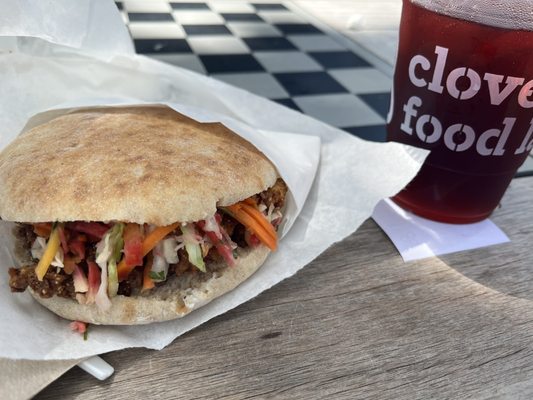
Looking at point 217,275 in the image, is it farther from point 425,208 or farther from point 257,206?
point 425,208

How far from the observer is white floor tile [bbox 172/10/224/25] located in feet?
8.25

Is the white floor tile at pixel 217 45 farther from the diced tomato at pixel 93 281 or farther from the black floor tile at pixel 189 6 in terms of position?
the diced tomato at pixel 93 281

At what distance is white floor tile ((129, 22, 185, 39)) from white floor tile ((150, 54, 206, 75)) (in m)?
0.22

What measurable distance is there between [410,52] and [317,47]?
54.5 inches

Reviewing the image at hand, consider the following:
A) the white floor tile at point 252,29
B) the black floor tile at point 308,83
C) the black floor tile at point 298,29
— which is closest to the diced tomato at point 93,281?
the black floor tile at point 308,83

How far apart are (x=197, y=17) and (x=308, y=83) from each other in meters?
0.87

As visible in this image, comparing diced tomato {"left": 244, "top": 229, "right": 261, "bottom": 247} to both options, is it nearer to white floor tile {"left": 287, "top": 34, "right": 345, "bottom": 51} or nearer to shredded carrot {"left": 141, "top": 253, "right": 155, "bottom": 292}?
shredded carrot {"left": 141, "top": 253, "right": 155, "bottom": 292}

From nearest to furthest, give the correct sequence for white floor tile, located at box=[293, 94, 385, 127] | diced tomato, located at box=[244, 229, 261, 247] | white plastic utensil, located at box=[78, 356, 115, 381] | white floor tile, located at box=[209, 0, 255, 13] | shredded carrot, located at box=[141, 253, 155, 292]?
white plastic utensil, located at box=[78, 356, 115, 381]
shredded carrot, located at box=[141, 253, 155, 292]
diced tomato, located at box=[244, 229, 261, 247]
white floor tile, located at box=[293, 94, 385, 127]
white floor tile, located at box=[209, 0, 255, 13]

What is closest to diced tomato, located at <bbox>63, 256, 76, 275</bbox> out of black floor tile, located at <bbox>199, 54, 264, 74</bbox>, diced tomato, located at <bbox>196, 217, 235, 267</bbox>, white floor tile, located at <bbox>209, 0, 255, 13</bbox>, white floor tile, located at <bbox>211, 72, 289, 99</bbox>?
diced tomato, located at <bbox>196, 217, 235, 267</bbox>

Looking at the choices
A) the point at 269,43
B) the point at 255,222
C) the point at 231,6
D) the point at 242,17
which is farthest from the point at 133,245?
the point at 231,6

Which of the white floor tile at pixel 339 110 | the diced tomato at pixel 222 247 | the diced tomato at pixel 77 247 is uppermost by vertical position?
the diced tomato at pixel 77 247

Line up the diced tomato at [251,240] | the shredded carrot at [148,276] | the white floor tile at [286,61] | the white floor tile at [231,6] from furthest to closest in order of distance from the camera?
the white floor tile at [231,6] < the white floor tile at [286,61] < the diced tomato at [251,240] < the shredded carrot at [148,276]

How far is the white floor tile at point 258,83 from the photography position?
1.95m

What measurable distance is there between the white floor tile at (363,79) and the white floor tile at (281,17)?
0.65 meters
